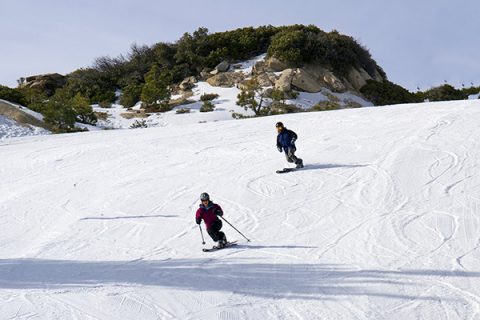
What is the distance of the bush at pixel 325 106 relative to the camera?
32.7 metres

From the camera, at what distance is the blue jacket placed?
14.5 meters

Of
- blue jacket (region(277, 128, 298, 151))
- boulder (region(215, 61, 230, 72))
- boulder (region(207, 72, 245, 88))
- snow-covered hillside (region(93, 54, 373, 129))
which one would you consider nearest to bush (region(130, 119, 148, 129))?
snow-covered hillside (region(93, 54, 373, 129))

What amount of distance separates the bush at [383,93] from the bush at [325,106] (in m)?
5.03

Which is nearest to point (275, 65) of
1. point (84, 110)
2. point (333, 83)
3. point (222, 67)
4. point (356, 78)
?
point (222, 67)

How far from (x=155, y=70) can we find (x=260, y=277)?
34935 millimetres

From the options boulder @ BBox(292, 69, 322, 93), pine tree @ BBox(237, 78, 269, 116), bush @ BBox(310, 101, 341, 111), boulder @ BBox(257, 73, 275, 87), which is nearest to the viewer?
bush @ BBox(310, 101, 341, 111)

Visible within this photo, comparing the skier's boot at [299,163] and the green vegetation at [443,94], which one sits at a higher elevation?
the green vegetation at [443,94]

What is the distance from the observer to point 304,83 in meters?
36.6

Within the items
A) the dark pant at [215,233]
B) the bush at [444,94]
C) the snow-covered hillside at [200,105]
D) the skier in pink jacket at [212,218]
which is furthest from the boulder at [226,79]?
the dark pant at [215,233]

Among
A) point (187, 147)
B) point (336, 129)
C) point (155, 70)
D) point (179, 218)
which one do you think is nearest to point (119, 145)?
point (187, 147)

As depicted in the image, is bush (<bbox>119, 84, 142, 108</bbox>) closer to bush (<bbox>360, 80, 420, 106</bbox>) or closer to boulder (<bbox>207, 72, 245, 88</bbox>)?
boulder (<bbox>207, 72, 245, 88</bbox>)

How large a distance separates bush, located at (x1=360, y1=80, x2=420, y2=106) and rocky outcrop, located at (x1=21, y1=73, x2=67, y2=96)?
24.6 meters

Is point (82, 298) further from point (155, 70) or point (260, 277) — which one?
point (155, 70)

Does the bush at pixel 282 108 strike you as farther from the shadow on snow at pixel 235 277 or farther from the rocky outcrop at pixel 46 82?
A: the shadow on snow at pixel 235 277
